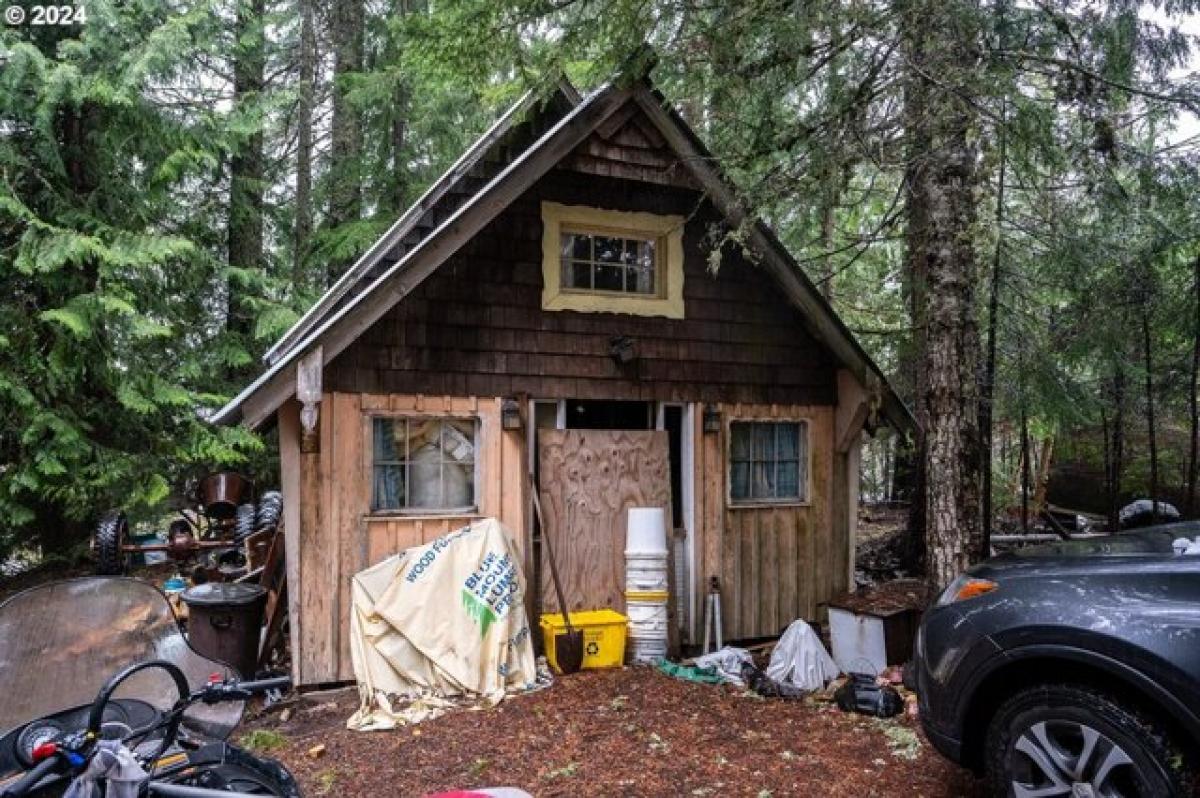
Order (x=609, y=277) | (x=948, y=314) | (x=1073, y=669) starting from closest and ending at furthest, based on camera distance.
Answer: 1. (x=1073, y=669)
2. (x=948, y=314)
3. (x=609, y=277)

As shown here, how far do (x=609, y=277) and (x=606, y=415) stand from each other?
4.93 feet

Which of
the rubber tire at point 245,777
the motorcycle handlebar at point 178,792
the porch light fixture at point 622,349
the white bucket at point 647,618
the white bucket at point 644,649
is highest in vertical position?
the porch light fixture at point 622,349

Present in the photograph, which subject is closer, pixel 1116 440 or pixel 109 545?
pixel 109 545

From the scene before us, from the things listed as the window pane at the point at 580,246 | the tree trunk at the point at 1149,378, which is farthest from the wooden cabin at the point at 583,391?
the tree trunk at the point at 1149,378

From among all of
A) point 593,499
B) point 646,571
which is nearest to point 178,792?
point 646,571

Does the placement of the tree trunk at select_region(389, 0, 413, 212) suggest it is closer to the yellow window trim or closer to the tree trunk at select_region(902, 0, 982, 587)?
the yellow window trim

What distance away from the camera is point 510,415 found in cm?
686

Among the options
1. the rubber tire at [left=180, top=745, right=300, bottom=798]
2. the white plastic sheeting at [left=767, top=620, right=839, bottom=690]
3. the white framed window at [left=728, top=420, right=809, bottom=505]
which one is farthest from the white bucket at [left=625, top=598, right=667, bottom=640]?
the rubber tire at [left=180, top=745, right=300, bottom=798]

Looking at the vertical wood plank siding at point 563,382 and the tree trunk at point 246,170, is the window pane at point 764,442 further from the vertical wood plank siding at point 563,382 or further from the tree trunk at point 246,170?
the tree trunk at point 246,170

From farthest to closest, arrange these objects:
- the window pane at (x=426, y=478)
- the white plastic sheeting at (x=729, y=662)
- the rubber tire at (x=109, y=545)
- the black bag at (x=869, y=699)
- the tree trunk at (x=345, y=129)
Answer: the tree trunk at (x=345, y=129) → the rubber tire at (x=109, y=545) → the window pane at (x=426, y=478) → the white plastic sheeting at (x=729, y=662) → the black bag at (x=869, y=699)

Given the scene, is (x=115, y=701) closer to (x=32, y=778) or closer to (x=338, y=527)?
(x=32, y=778)

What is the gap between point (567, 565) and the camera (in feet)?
23.0

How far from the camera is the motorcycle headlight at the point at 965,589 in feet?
11.3

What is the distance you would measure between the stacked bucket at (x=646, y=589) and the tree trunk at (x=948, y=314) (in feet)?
7.16
